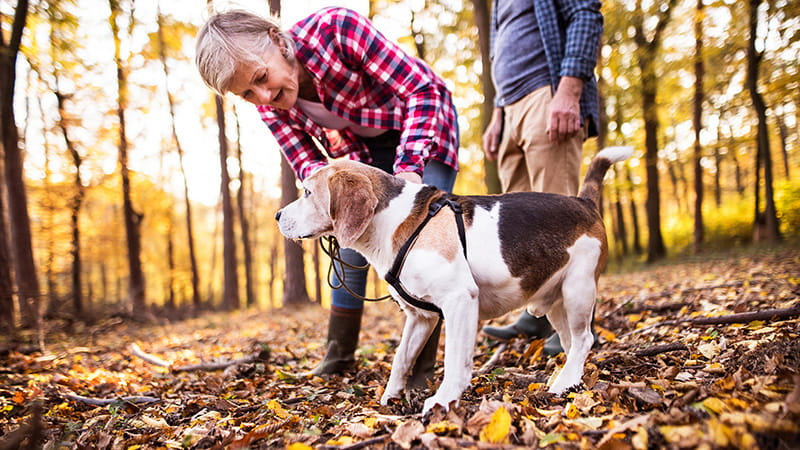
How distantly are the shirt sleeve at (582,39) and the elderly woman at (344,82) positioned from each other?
0.94 meters

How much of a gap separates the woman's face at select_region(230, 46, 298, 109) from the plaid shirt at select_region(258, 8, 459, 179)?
6.0 inches

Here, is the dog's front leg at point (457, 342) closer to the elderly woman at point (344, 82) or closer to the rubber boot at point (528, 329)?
the elderly woman at point (344, 82)

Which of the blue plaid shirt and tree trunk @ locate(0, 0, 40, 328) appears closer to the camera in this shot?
the blue plaid shirt

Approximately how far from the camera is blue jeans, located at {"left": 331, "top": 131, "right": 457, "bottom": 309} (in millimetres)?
3285

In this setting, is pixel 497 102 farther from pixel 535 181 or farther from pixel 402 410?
pixel 402 410

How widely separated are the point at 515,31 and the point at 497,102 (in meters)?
0.62

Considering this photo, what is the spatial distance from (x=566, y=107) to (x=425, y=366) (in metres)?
2.17

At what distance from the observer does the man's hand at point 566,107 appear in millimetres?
3236

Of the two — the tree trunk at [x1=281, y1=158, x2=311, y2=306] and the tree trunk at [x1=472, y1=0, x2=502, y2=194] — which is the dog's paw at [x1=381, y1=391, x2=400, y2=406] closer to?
the tree trunk at [x1=472, y1=0, x2=502, y2=194]

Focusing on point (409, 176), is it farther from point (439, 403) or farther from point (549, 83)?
point (549, 83)

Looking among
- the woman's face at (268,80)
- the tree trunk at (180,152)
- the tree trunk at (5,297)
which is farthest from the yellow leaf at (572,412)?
the tree trunk at (180,152)

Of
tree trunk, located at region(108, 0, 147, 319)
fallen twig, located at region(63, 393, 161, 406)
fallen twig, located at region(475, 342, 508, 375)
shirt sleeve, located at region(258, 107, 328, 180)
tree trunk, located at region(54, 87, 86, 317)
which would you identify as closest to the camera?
fallen twig, located at region(63, 393, 161, 406)

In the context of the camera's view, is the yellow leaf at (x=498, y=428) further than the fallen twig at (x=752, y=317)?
No

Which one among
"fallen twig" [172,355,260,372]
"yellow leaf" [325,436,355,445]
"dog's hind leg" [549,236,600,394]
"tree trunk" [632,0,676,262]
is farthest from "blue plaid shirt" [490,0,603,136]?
"tree trunk" [632,0,676,262]
